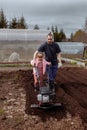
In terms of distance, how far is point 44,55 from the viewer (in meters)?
9.22

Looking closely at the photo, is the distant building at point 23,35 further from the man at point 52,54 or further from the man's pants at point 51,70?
the man's pants at point 51,70

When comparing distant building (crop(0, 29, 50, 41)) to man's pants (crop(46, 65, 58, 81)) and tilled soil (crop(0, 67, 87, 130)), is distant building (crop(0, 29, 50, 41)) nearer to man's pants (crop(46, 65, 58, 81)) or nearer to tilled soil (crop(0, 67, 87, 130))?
tilled soil (crop(0, 67, 87, 130))

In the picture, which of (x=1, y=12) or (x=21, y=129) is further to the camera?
(x=1, y=12)

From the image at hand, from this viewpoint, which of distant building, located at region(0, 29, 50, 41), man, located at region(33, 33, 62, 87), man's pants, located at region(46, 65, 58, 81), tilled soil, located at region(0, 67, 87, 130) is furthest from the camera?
distant building, located at region(0, 29, 50, 41)

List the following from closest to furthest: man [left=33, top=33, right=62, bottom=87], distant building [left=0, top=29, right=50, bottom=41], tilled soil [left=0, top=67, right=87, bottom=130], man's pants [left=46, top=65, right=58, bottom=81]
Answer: tilled soil [left=0, top=67, right=87, bottom=130]
man's pants [left=46, top=65, right=58, bottom=81]
man [left=33, top=33, right=62, bottom=87]
distant building [left=0, top=29, right=50, bottom=41]

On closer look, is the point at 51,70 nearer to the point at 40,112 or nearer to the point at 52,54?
the point at 52,54

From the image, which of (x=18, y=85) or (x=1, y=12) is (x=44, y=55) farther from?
(x=1, y=12)

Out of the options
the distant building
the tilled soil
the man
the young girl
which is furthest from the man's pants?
the distant building

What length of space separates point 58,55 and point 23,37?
1793 centimetres

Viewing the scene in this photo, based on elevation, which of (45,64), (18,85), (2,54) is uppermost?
(45,64)

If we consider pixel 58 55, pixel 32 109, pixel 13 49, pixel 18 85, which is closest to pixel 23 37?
pixel 13 49

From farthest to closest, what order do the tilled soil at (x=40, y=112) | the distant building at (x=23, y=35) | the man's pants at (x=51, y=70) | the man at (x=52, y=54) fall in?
1. the distant building at (x=23, y=35)
2. the man at (x=52, y=54)
3. the man's pants at (x=51, y=70)
4. the tilled soil at (x=40, y=112)

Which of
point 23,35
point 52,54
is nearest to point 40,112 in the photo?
point 52,54

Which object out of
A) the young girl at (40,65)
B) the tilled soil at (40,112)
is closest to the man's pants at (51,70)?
the young girl at (40,65)
